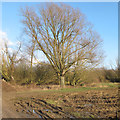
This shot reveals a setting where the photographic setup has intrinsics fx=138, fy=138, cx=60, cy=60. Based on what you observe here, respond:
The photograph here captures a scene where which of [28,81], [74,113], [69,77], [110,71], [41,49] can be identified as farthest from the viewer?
[110,71]

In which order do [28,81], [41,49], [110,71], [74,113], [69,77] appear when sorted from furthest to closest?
[110,71] < [69,77] < [28,81] < [41,49] < [74,113]

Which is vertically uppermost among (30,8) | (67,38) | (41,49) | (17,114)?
(30,8)

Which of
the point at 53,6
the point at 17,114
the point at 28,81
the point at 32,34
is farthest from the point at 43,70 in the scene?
the point at 17,114

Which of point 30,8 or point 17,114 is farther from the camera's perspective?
point 30,8

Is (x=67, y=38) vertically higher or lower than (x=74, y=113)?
higher

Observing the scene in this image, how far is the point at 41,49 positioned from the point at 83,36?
17.7 feet

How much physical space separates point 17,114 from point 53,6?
13.6 metres

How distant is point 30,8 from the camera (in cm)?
1700

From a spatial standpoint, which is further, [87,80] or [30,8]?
[87,80]

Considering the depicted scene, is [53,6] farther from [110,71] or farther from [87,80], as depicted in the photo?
[110,71]

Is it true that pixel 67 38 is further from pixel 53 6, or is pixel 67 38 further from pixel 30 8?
pixel 30 8

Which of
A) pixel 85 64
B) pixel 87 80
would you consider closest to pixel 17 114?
pixel 85 64

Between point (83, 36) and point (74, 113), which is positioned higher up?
point (83, 36)

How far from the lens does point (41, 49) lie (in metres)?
16.7
